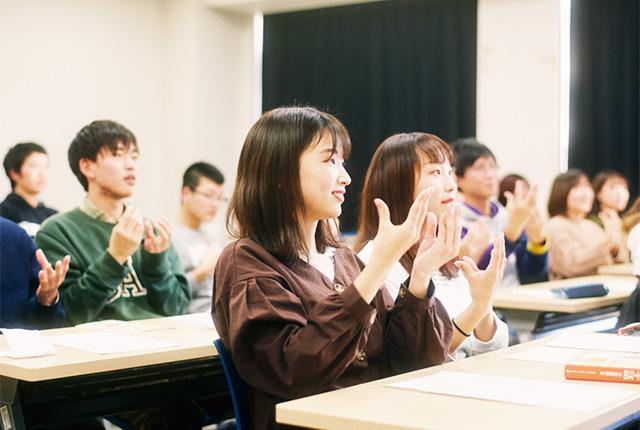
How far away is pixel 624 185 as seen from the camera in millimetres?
5633

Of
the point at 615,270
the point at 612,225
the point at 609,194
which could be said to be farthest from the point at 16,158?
the point at 609,194

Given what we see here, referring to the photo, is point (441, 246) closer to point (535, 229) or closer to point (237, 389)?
point (237, 389)

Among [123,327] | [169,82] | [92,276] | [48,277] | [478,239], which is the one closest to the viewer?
[123,327]

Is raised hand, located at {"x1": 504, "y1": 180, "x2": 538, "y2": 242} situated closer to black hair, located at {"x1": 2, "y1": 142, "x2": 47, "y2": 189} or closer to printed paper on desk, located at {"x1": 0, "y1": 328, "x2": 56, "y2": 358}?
printed paper on desk, located at {"x1": 0, "y1": 328, "x2": 56, "y2": 358}

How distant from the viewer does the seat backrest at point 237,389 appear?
4.56 ft

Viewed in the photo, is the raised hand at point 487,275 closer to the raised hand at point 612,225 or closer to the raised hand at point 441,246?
the raised hand at point 441,246

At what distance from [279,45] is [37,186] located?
10.7 feet

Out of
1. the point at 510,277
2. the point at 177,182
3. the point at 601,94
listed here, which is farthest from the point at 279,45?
the point at 510,277

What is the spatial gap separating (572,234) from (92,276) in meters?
3.05

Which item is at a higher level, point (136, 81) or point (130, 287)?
point (136, 81)

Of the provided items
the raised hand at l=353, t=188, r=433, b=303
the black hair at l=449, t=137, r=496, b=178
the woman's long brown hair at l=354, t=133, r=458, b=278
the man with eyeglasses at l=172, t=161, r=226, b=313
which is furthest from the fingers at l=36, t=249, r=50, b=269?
the black hair at l=449, t=137, r=496, b=178

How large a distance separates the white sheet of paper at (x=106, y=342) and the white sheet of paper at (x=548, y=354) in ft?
2.77

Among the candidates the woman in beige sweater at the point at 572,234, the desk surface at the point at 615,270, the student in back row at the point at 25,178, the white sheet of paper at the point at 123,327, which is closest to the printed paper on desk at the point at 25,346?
the white sheet of paper at the point at 123,327

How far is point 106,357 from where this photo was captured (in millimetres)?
1678
